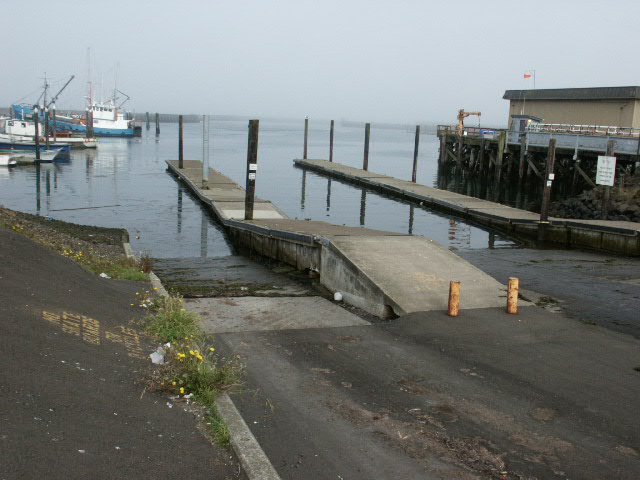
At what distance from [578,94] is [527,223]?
2520cm

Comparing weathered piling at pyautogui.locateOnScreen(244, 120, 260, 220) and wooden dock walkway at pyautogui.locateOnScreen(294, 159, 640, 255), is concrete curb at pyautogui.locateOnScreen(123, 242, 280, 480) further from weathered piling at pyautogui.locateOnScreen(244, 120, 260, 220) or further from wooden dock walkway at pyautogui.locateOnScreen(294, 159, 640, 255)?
wooden dock walkway at pyautogui.locateOnScreen(294, 159, 640, 255)

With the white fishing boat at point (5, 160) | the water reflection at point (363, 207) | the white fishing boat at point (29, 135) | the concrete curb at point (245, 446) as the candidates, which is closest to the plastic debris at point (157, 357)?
the concrete curb at point (245, 446)

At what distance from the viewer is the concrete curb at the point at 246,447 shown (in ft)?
17.6

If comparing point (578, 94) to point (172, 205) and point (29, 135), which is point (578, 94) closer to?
point (172, 205)

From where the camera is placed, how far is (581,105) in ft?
150

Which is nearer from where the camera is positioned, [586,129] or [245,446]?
[245,446]

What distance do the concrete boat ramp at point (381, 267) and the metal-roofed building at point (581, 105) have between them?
30.5 metres

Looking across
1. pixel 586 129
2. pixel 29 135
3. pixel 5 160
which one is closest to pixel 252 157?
pixel 586 129

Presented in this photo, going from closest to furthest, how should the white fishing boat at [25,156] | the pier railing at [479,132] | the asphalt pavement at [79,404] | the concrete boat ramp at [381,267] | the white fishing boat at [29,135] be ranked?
the asphalt pavement at [79,404], the concrete boat ramp at [381,267], the white fishing boat at [25,156], the pier railing at [479,132], the white fishing boat at [29,135]

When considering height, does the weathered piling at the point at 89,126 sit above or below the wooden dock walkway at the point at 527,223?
above

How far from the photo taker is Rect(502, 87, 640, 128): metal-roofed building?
135ft

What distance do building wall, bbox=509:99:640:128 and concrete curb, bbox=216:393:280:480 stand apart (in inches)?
1621

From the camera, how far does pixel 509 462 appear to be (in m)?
6.20

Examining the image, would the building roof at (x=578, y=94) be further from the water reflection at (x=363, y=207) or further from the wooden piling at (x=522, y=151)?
the water reflection at (x=363, y=207)
